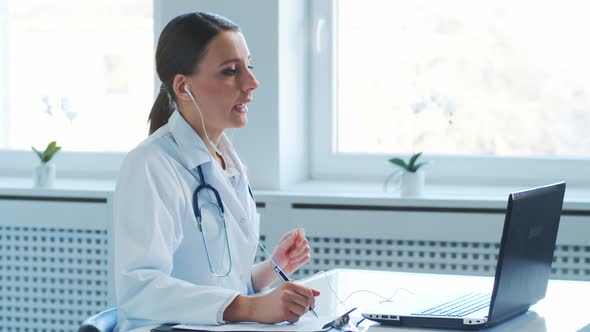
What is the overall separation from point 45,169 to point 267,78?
0.93m

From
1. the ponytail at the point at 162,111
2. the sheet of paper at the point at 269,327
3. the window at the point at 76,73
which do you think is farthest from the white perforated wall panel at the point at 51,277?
the sheet of paper at the point at 269,327

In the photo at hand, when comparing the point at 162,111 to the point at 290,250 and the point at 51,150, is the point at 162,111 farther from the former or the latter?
the point at 51,150

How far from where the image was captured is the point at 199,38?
2.09 meters

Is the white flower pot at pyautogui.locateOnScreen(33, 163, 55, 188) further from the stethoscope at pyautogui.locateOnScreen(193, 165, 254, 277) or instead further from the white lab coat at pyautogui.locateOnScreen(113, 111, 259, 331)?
the stethoscope at pyautogui.locateOnScreen(193, 165, 254, 277)

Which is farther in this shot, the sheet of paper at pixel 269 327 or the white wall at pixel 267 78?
the white wall at pixel 267 78

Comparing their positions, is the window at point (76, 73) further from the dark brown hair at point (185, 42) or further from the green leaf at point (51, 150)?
the dark brown hair at point (185, 42)

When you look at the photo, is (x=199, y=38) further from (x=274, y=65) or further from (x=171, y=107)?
(x=274, y=65)

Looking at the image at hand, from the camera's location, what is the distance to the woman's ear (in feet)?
6.91

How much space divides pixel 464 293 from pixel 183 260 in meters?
0.62

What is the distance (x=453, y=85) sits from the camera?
3.44 m

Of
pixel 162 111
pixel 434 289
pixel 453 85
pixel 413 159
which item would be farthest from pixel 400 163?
pixel 162 111

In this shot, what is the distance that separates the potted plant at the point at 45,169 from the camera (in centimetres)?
348

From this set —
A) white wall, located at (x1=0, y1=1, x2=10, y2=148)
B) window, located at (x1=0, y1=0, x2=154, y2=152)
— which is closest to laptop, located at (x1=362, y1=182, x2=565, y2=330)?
window, located at (x1=0, y1=0, x2=154, y2=152)

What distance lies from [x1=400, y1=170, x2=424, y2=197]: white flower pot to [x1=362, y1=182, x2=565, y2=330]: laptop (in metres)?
1.24
